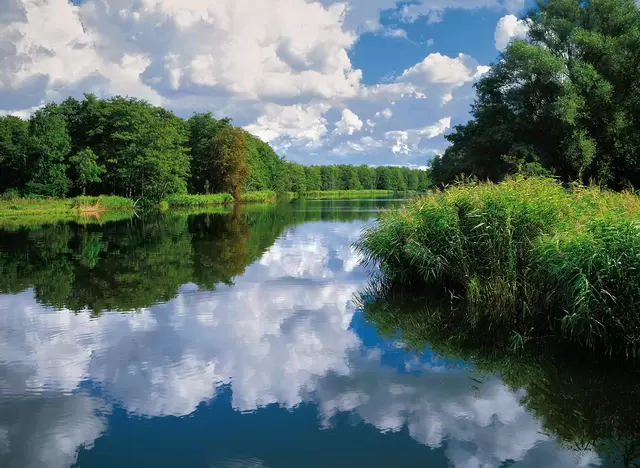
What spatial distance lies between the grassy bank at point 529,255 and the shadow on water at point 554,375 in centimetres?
48

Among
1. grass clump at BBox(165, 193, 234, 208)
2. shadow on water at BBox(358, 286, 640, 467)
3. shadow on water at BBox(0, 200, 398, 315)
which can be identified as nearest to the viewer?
shadow on water at BBox(358, 286, 640, 467)

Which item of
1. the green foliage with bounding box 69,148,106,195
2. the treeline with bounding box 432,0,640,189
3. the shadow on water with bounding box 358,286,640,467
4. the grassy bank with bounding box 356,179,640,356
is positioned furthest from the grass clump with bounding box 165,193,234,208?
the shadow on water with bounding box 358,286,640,467

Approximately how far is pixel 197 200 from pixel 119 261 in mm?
53646

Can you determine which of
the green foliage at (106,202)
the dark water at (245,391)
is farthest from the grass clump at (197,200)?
the dark water at (245,391)

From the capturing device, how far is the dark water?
6492 millimetres

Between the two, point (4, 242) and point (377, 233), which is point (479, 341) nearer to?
point (377, 233)

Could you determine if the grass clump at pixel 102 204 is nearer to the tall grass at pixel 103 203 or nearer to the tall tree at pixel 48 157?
the tall grass at pixel 103 203

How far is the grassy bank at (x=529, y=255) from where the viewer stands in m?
8.68

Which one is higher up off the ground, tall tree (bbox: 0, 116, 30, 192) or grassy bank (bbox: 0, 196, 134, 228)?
tall tree (bbox: 0, 116, 30, 192)

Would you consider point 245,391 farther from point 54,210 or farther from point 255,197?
point 255,197

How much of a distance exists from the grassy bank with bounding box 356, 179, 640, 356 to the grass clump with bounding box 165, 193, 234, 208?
188 feet

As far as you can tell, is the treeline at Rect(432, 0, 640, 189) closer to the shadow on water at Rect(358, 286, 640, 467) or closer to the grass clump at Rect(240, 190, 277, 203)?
the shadow on water at Rect(358, 286, 640, 467)

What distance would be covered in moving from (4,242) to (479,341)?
2744cm

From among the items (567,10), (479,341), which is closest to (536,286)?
(479,341)
